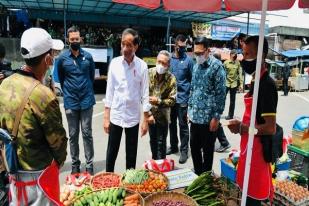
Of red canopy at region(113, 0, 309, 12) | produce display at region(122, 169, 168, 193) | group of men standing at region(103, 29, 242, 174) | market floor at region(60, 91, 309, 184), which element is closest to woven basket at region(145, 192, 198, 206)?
produce display at region(122, 169, 168, 193)

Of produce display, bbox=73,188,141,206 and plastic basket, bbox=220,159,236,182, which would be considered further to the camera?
plastic basket, bbox=220,159,236,182

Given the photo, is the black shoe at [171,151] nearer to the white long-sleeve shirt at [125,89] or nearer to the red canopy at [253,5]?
the white long-sleeve shirt at [125,89]

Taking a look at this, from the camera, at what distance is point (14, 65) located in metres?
14.5

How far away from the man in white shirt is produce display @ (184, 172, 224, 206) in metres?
1.03

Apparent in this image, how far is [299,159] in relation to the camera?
488 centimetres

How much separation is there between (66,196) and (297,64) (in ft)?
70.8

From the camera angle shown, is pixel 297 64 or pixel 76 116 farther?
pixel 297 64

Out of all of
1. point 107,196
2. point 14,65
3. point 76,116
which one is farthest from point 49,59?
point 14,65

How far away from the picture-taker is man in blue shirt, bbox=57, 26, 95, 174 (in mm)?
4770

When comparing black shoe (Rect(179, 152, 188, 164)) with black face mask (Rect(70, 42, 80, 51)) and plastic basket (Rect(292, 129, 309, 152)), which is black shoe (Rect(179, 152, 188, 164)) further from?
black face mask (Rect(70, 42, 80, 51))

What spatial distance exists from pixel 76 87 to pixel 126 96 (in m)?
1.01

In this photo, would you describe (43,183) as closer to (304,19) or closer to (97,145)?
(97,145)

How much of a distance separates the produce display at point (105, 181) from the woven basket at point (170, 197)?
553mm

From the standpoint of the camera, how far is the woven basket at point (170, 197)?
3.39 meters
